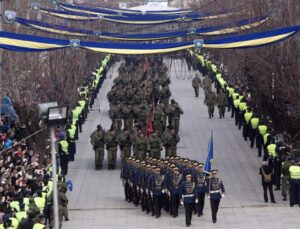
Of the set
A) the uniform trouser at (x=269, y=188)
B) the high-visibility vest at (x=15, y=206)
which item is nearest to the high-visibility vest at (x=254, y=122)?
the uniform trouser at (x=269, y=188)

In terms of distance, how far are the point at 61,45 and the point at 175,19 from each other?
633 inches

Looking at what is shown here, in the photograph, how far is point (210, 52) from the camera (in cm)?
6406

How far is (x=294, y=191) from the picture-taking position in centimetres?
2812

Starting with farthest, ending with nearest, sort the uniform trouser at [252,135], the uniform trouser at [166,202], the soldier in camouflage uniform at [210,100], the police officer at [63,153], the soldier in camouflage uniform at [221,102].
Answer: the soldier in camouflage uniform at [210,100]
the soldier in camouflage uniform at [221,102]
the uniform trouser at [252,135]
the police officer at [63,153]
the uniform trouser at [166,202]

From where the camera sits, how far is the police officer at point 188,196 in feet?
87.0

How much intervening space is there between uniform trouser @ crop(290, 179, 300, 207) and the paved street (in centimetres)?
21

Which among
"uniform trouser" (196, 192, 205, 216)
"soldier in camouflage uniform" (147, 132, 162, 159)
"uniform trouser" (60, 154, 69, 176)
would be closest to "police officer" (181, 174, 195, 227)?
"uniform trouser" (196, 192, 205, 216)

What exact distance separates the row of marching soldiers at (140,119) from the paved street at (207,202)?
2.44 ft

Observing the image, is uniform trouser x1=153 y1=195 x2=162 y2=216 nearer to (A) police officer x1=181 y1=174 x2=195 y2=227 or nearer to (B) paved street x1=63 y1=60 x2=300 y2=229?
(B) paved street x1=63 y1=60 x2=300 y2=229

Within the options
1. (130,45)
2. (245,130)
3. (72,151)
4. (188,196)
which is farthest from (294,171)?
(245,130)

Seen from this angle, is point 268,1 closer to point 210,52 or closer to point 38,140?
point 38,140

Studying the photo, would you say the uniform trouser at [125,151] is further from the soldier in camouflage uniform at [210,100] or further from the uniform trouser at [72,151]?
the soldier in camouflage uniform at [210,100]

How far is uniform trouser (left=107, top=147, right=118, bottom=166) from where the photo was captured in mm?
33875

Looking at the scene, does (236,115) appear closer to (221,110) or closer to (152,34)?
(221,110)
